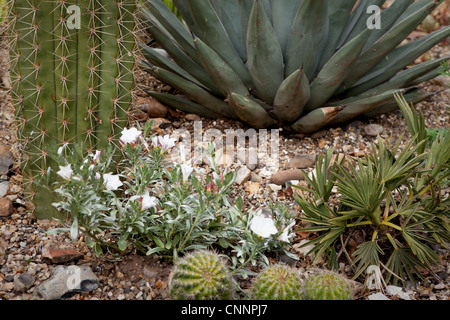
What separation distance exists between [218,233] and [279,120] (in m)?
1.17

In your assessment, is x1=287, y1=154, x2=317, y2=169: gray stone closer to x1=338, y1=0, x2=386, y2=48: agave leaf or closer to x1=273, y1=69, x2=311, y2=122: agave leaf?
x1=273, y1=69, x2=311, y2=122: agave leaf

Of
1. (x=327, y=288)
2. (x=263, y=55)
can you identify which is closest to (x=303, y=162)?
(x=263, y=55)

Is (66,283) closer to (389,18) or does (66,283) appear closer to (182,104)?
(182,104)

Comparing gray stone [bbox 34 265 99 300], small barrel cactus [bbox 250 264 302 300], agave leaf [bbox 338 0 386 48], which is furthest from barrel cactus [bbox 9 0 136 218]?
agave leaf [bbox 338 0 386 48]

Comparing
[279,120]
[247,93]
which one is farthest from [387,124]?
[247,93]

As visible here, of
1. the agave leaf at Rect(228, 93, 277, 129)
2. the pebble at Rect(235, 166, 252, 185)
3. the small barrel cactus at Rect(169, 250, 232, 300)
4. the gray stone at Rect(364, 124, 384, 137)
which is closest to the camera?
the small barrel cactus at Rect(169, 250, 232, 300)

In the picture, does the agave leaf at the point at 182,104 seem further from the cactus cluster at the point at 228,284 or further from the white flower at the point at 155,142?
the cactus cluster at the point at 228,284

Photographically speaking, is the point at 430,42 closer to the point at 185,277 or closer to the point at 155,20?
the point at 155,20

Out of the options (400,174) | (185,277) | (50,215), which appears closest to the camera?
(185,277)

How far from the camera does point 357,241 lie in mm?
2480

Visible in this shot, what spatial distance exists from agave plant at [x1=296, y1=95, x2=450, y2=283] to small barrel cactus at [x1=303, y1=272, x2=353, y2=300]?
0.79ft

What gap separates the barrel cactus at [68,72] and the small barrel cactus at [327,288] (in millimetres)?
1258

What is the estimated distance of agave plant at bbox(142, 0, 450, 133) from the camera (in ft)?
9.66

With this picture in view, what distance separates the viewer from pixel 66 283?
2.17 meters
